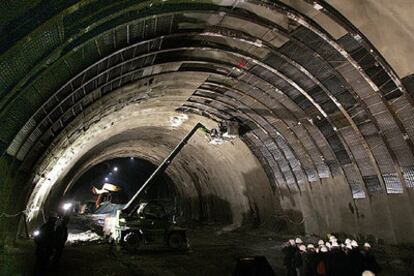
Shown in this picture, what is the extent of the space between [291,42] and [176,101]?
5.92 metres

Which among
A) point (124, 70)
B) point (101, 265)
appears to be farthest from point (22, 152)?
point (101, 265)

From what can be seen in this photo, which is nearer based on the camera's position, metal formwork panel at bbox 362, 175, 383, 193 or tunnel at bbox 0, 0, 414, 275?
tunnel at bbox 0, 0, 414, 275

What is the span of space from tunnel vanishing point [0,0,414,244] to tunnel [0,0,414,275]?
4 centimetres

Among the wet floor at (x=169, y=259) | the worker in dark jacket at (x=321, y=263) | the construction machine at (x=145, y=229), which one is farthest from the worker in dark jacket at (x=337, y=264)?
the construction machine at (x=145, y=229)

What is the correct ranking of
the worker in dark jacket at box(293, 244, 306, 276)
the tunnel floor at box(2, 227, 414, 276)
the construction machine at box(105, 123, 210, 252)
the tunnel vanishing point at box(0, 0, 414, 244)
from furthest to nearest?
the construction machine at box(105, 123, 210, 252), the tunnel floor at box(2, 227, 414, 276), the worker in dark jacket at box(293, 244, 306, 276), the tunnel vanishing point at box(0, 0, 414, 244)

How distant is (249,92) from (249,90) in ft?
0.44

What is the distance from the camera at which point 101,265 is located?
11.0 metres

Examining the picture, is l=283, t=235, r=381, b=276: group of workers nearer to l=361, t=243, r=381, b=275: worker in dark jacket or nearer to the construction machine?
l=361, t=243, r=381, b=275: worker in dark jacket

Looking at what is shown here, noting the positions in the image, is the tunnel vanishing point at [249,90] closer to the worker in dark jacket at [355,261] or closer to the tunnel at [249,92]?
the tunnel at [249,92]

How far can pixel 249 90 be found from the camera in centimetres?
1302

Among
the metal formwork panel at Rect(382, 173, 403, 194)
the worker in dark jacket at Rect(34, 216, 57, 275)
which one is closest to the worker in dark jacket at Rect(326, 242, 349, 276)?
the metal formwork panel at Rect(382, 173, 403, 194)

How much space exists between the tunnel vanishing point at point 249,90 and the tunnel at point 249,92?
4 centimetres

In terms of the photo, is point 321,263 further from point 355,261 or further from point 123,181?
point 123,181

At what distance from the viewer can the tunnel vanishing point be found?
6.10 m
